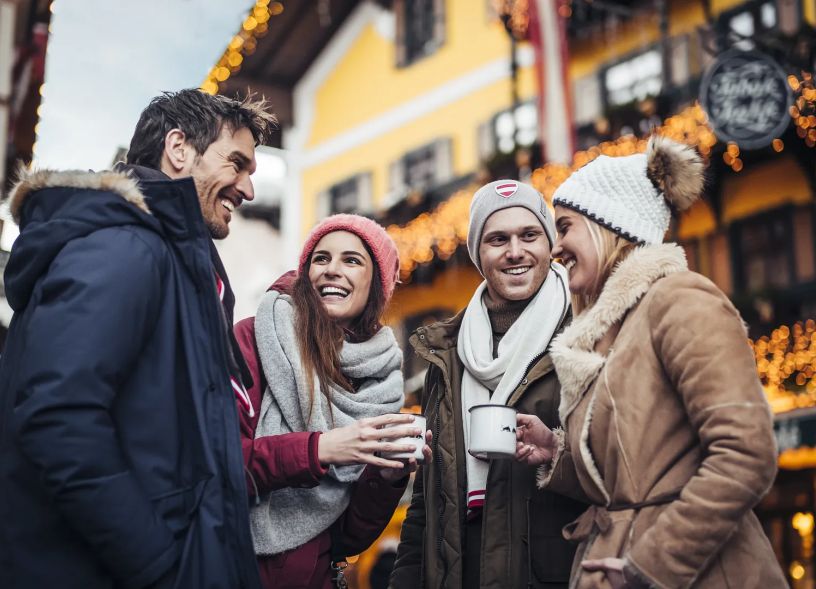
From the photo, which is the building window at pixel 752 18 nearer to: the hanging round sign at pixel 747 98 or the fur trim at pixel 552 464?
the hanging round sign at pixel 747 98

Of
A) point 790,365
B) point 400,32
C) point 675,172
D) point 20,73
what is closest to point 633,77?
point 790,365

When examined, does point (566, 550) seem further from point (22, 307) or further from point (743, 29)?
point (743, 29)

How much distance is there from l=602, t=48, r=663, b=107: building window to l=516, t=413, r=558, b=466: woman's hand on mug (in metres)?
12.1

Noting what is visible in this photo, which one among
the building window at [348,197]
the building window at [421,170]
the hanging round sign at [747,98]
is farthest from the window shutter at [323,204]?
the hanging round sign at [747,98]

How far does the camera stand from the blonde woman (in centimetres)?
229

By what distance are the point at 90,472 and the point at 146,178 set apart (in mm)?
827

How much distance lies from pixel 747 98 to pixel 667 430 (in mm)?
9889

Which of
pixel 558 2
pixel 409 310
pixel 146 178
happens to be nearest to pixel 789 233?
pixel 558 2

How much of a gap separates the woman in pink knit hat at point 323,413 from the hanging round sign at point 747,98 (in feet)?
29.2

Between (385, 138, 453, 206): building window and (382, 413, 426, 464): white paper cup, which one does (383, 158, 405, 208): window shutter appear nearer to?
(385, 138, 453, 206): building window

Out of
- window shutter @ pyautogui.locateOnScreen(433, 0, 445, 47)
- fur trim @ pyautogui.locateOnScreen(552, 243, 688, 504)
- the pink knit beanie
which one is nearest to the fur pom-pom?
fur trim @ pyautogui.locateOnScreen(552, 243, 688, 504)

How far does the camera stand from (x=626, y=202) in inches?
111

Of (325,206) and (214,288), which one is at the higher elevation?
(325,206)

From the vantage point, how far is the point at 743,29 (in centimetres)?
1365
